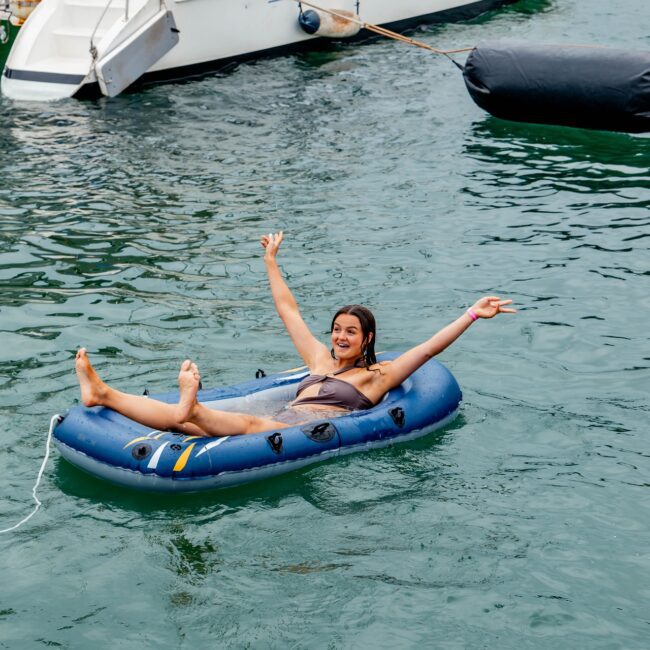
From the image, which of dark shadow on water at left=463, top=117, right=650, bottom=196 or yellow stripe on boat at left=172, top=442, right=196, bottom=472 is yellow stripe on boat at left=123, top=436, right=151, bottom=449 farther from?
dark shadow on water at left=463, top=117, right=650, bottom=196

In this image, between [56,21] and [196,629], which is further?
[56,21]

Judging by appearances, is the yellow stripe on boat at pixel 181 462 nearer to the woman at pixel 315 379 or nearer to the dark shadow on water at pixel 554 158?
the woman at pixel 315 379

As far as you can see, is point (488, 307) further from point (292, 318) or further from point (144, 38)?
point (144, 38)

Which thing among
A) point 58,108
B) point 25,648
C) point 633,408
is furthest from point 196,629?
point 58,108

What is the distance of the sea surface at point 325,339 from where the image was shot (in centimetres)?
538

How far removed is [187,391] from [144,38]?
9484 millimetres

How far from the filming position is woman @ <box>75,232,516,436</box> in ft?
20.7

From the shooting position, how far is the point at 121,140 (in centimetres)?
1278

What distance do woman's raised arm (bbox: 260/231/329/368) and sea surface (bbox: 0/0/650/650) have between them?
598mm

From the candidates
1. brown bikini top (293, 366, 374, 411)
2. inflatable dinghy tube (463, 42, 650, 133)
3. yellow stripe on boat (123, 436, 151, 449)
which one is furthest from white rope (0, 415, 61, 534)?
inflatable dinghy tube (463, 42, 650, 133)

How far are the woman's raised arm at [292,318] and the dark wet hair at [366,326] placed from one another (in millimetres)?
312

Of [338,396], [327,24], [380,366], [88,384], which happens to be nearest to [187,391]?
[88,384]

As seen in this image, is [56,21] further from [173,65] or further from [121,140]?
[121,140]

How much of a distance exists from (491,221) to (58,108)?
6063 millimetres
